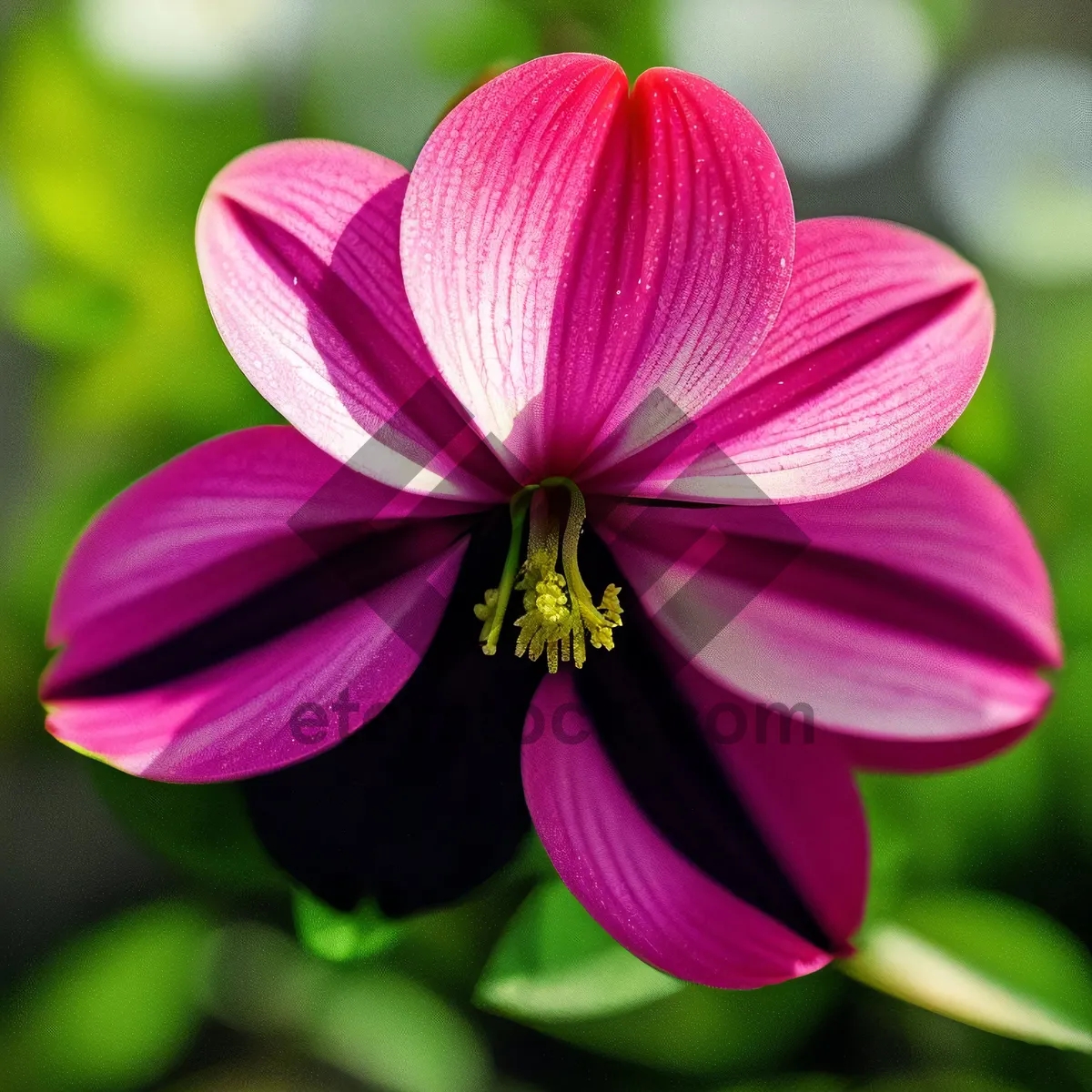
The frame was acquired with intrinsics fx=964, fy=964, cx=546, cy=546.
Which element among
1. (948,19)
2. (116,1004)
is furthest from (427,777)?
(948,19)

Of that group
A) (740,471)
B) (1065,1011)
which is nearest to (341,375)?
(740,471)

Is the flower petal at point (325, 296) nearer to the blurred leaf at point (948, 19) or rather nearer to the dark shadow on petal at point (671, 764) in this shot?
the dark shadow on petal at point (671, 764)

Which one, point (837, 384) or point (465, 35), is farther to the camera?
point (465, 35)

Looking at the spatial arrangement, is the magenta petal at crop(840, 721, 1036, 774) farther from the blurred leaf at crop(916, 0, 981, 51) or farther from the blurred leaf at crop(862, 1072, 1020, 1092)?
the blurred leaf at crop(916, 0, 981, 51)

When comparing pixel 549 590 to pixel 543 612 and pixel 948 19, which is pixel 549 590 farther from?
pixel 948 19

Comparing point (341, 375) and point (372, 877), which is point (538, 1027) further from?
point (341, 375)

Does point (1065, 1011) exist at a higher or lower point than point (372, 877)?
lower
